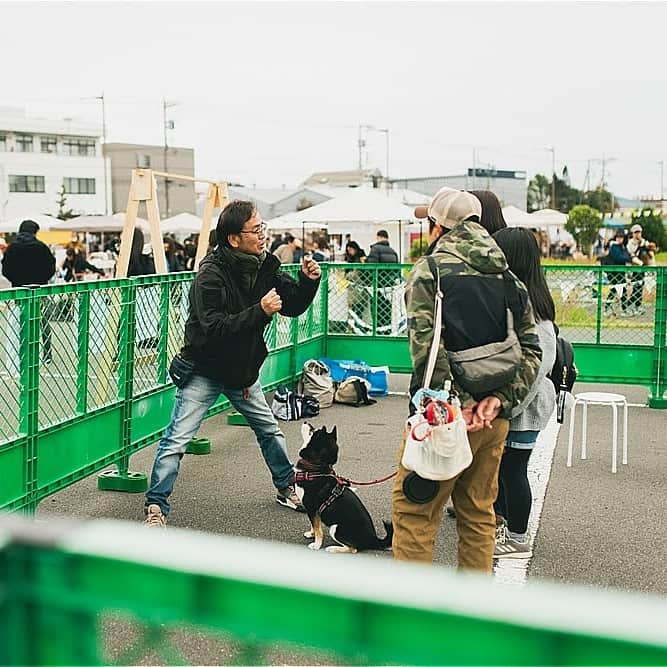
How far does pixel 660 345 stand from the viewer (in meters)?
10.2

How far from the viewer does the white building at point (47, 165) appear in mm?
78000

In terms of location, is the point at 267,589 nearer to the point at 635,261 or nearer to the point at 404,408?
the point at 404,408

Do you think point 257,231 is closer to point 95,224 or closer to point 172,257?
point 172,257

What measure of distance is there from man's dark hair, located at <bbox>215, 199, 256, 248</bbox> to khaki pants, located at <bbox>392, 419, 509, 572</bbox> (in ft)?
6.59

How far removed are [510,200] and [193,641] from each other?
2983 inches

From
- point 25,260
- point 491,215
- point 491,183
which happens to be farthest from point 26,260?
point 491,183

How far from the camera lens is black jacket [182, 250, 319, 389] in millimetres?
5453

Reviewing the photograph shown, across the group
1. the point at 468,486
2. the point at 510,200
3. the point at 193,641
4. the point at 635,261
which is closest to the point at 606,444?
the point at 468,486

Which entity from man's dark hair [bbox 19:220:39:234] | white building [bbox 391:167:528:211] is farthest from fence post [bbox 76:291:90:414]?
white building [bbox 391:167:528:211]

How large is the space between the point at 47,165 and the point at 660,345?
76651 mm

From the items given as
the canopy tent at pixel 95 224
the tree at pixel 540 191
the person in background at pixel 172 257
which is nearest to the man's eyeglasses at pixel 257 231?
the person in background at pixel 172 257

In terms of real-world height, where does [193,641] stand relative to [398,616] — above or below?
below

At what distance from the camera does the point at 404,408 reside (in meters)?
10.3

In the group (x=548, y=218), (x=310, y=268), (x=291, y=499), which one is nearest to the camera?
(x=310, y=268)
